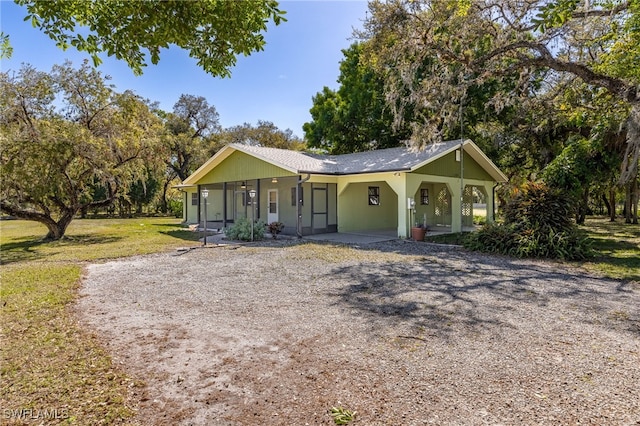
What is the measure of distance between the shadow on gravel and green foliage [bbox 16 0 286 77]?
3.64 m

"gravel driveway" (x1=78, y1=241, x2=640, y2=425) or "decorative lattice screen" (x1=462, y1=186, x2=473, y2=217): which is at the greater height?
"decorative lattice screen" (x1=462, y1=186, x2=473, y2=217)

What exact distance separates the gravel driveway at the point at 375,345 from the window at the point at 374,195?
967 cm

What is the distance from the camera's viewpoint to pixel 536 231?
33.7 ft

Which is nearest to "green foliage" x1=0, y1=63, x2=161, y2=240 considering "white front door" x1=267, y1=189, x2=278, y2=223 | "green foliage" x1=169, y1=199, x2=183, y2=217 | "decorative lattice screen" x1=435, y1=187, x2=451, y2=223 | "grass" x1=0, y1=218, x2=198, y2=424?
"white front door" x1=267, y1=189, x2=278, y2=223

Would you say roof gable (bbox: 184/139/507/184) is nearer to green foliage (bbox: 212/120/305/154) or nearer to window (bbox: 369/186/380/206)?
window (bbox: 369/186/380/206)

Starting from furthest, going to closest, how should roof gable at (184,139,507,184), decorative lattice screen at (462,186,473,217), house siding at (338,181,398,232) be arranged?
1. decorative lattice screen at (462,186,473,217)
2. house siding at (338,181,398,232)
3. roof gable at (184,139,507,184)

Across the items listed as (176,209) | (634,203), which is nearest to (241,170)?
(176,209)

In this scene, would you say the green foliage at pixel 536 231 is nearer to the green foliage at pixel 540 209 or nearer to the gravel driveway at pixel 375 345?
the green foliage at pixel 540 209

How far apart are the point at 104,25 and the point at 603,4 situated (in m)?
10.4

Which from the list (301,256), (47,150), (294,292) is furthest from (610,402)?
(47,150)

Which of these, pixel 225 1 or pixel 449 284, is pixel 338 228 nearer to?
pixel 449 284

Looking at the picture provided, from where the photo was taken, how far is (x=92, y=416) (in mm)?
2664

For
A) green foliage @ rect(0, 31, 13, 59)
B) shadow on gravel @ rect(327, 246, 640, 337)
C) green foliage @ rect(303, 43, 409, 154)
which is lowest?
shadow on gravel @ rect(327, 246, 640, 337)

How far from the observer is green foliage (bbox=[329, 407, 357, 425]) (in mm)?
2623
